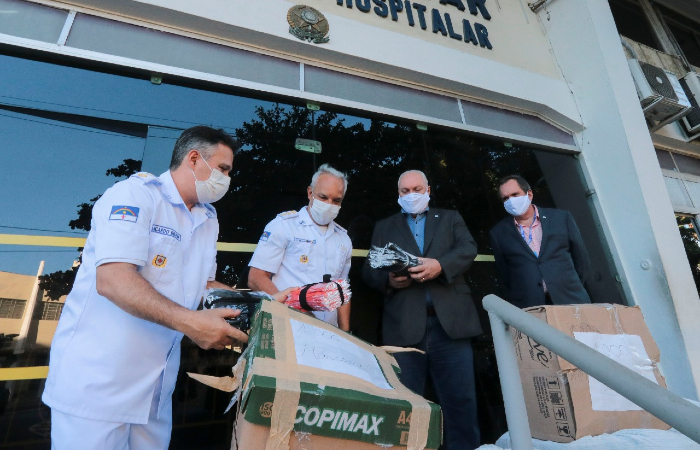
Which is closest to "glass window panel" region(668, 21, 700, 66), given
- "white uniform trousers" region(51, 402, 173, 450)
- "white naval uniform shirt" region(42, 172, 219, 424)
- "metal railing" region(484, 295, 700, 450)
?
"metal railing" region(484, 295, 700, 450)

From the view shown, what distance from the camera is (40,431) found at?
1741mm

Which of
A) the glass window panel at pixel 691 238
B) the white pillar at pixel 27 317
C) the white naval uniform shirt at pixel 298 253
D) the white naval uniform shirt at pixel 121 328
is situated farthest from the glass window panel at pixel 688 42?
the white pillar at pixel 27 317

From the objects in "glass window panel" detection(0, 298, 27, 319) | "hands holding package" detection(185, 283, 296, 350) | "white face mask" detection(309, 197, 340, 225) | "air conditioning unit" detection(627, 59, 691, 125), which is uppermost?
"air conditioning unit" detection(627, 59, 691, 125)

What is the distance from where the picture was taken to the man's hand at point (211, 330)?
1.06 m

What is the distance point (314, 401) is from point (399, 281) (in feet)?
4.64

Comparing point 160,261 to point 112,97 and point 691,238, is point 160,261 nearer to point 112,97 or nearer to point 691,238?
point 112,97

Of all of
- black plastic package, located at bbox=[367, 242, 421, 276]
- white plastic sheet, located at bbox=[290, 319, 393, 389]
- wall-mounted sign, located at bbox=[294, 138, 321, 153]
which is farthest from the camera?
wall-mounted sign, located at bbox=[294, 138, 321, 153]

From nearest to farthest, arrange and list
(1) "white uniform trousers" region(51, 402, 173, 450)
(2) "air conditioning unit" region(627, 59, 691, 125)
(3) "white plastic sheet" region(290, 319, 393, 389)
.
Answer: (3) "white plastic sheet" region(290, 319, 393, 389)
(1) "white uniform trousers" region(51, 402, 173, 450)
(2) "air conditioning unit" region(627, 59, 691, 125)

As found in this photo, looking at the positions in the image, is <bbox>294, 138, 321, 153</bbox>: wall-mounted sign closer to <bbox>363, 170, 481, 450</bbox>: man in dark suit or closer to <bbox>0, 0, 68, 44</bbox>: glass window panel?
<bbox>363, 170, 481, 450</bbox>: man in dark suit

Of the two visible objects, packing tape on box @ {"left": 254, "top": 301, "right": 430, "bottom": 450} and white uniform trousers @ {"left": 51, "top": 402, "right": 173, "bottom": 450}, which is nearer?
packing tape on box @ {"left": 254, "top": 301, "right": 430, "bottom": 450}

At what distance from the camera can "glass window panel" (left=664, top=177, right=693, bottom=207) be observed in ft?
16.4

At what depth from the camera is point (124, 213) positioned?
1.28 meters

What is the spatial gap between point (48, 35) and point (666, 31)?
8.82 m

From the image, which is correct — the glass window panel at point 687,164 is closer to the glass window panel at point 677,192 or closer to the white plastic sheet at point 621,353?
the glass window panel at point 677,192
